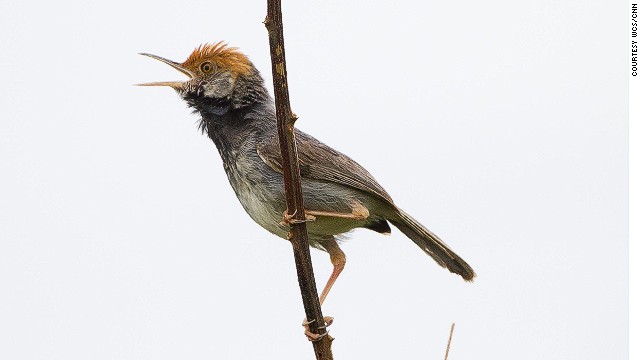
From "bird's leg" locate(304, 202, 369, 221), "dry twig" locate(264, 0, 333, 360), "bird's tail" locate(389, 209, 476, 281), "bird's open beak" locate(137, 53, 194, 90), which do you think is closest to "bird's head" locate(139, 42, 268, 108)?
"bird's open beak" locate(137, 53, 194, 90)

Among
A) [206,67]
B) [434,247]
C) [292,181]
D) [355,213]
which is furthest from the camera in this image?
[434,247]

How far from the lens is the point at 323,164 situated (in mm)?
6770

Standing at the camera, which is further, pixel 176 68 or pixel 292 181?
pixel 176 68

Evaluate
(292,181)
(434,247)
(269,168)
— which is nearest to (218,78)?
(269,168)

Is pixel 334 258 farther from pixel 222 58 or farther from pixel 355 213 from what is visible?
pixel 222 58

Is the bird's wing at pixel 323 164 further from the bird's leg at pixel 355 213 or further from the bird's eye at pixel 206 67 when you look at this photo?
the bird's eye at pixel 206 67

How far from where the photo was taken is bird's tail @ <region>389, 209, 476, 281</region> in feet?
23.6

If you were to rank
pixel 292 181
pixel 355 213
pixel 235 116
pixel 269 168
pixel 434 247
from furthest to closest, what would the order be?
pixel 434 247
pixel 235 116
pixel 355 213
pixel 269 168
pixel 292 181

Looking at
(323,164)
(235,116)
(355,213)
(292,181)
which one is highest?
(235,116)

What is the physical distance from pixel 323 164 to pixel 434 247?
1.20 m

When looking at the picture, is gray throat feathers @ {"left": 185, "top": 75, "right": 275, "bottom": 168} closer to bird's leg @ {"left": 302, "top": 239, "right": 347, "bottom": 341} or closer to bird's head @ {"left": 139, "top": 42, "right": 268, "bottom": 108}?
bird's head @ {"left": 139, "top": 42, "right": 268, "bottom": 108}

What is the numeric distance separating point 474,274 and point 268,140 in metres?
1.97

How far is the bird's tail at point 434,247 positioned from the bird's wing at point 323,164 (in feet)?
1.13

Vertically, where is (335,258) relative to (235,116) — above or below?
below
